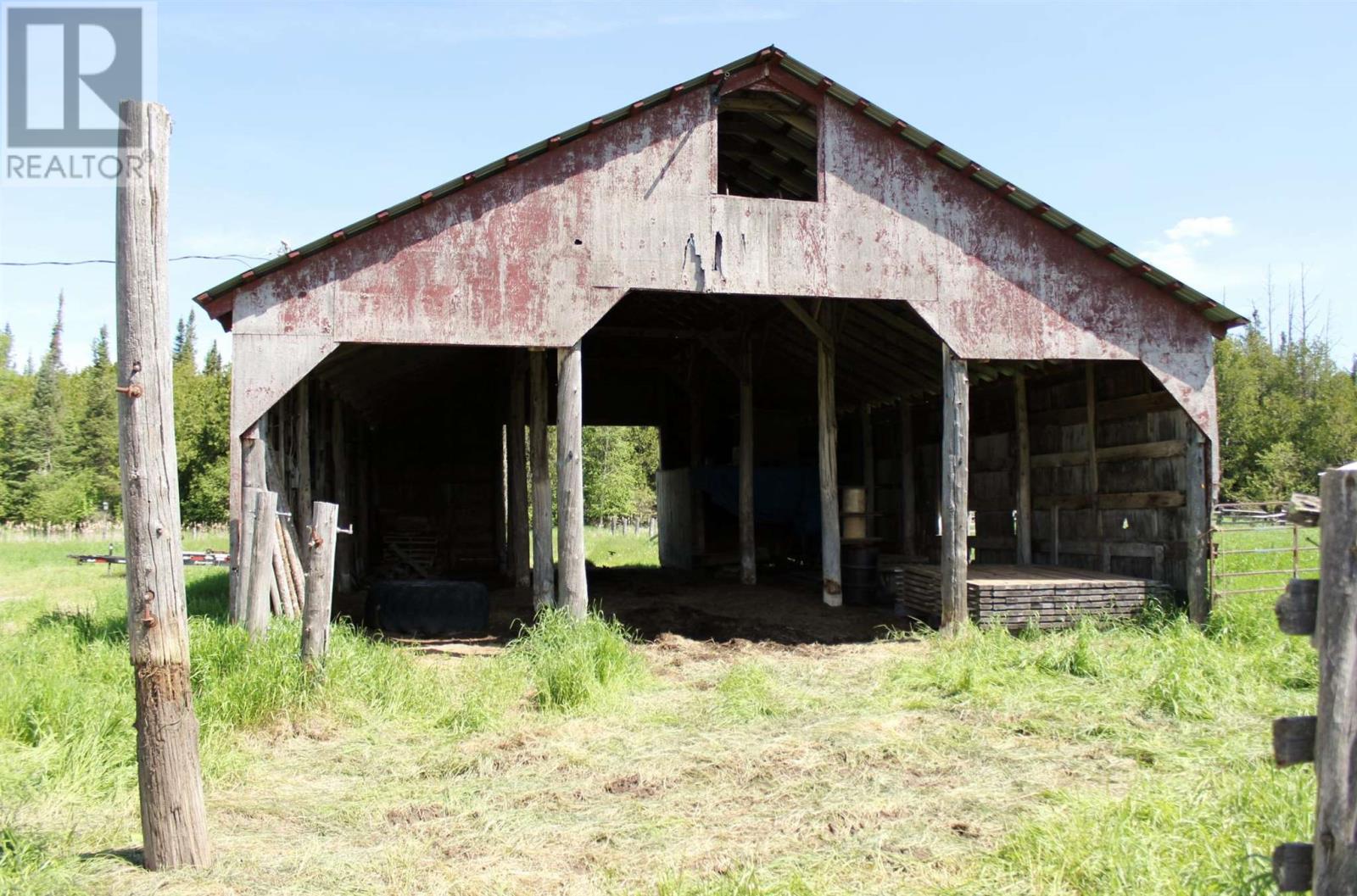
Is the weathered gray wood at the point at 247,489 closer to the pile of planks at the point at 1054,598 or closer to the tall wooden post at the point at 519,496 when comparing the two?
the tall wooden post at the point at 519,496

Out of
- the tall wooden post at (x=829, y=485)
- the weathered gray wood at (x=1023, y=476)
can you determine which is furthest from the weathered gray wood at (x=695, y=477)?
the weathered gray wood at (x=1023, y=476)

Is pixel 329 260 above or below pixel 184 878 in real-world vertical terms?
above

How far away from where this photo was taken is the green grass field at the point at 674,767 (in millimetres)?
5094

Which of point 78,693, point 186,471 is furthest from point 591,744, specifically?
point 186,471

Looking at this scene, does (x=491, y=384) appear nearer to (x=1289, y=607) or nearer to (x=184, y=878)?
(x=184, y=878)

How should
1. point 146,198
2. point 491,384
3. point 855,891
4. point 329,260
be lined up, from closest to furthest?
1. point 855,891
2. point 146,198
3. point 329,260
4. point 491,384

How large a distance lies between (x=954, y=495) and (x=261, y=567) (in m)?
7.03

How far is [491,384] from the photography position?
20.1m

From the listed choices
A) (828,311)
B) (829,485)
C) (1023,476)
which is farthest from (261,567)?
(1023,476)

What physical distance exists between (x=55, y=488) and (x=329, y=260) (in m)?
50.7

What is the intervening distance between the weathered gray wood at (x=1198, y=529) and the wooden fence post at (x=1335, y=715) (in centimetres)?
834

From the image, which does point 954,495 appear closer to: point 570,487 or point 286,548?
point 570,487

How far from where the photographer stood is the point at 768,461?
21.2 meters

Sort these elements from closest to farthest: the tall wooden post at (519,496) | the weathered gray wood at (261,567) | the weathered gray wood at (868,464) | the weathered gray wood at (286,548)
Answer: the weathered gray wood at (261,567) < the weathered gray wood at (286,548) < the tall wooden post at (519,496) < the weathered gray wood at (868,464)
